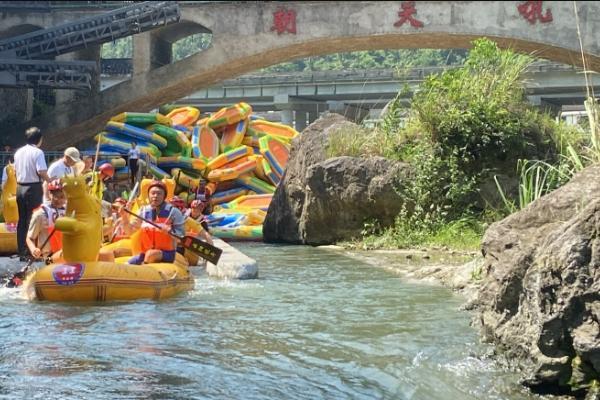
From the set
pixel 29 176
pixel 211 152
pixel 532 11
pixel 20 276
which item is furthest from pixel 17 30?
pixel 20 276

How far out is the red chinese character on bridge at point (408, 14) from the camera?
2564cm

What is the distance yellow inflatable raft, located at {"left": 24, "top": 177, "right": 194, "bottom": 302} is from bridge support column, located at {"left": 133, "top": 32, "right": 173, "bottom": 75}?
21.1 meters

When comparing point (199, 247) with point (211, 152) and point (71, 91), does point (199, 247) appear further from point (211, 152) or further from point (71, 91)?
point (71, 91)

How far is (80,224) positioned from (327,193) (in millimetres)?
7105

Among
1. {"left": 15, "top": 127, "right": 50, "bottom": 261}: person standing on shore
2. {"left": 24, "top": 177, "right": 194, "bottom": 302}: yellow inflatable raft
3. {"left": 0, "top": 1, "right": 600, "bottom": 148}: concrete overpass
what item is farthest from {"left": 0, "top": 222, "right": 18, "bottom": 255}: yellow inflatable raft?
{"left": 0, "top": 1, "right": 600, "bottom": 148}: concrete overpass

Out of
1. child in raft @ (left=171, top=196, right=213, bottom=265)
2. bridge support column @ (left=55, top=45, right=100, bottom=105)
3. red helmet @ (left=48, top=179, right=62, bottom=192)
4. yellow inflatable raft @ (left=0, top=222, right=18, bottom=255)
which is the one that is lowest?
yellow inflatable raft @ (left=0, top=222, right=18, bottom=255)

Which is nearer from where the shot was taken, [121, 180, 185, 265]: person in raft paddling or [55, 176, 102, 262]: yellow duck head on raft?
[55, 176, 102, 262]: yellow duck head on raft

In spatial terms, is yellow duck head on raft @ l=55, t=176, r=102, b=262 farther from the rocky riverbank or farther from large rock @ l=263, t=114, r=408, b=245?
large rock @ l=263, t=114, r=408, b=245

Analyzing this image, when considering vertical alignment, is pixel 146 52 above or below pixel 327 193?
above

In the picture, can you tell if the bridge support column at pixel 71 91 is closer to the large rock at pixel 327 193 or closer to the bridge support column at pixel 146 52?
the bridge support column at pixel 146 52

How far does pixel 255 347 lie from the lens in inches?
262

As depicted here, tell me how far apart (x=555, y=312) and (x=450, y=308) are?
327cm

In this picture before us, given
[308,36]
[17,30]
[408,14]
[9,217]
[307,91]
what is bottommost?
[9,217]

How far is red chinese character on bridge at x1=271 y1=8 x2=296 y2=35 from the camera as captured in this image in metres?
26.7
